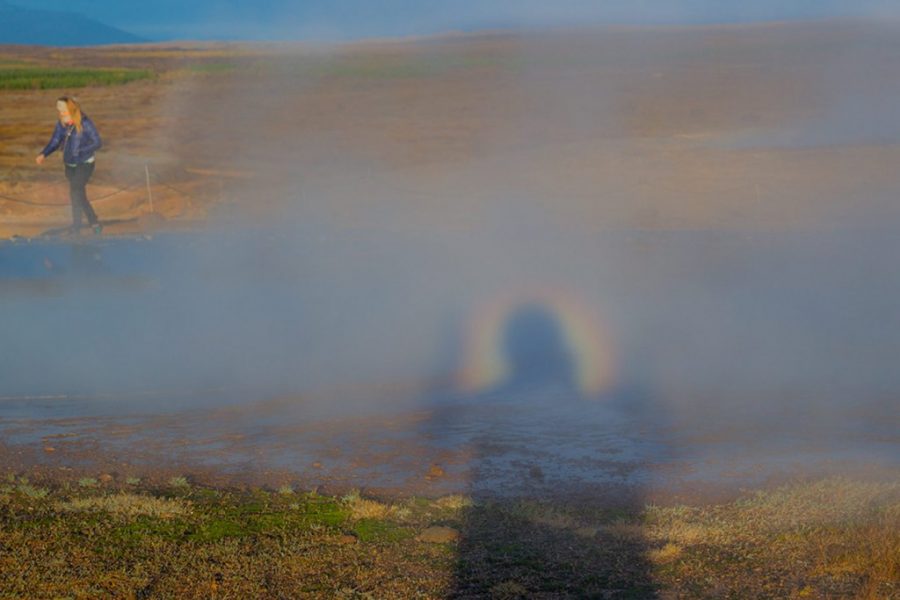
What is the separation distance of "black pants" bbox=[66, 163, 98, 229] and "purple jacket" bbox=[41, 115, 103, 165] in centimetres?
8

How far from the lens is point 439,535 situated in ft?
15.2

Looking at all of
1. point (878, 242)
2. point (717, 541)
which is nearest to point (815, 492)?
point (717, 541)

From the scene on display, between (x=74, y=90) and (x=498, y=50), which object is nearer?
(x=74, y=90)

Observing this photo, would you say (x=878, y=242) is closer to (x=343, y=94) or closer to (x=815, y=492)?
(x=815, y=492)

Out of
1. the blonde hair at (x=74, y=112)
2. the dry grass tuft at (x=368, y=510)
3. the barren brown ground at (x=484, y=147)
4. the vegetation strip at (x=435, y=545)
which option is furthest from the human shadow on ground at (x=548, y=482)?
the barren brown ground at (x=484, y=147)

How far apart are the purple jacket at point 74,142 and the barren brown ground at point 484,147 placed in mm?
1809

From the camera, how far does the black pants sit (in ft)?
40.9

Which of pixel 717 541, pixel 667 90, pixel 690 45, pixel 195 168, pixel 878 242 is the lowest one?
pixel 717 541

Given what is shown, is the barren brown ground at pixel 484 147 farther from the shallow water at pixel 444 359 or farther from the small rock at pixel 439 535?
the small rock at pixel 439 535

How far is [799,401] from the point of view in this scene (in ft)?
23.3

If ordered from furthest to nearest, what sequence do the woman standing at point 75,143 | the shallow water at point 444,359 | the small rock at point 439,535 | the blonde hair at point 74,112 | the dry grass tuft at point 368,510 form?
the woman standing at point 75,143, the blonde hair at point 74,112, the shallow water at point 444,359, the dry grass tuft at point 368,510, the small rock at point 439,535

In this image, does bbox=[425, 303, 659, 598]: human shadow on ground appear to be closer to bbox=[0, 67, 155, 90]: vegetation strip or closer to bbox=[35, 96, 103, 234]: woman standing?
bbox=[35, 96, 103, 234]: woman standing

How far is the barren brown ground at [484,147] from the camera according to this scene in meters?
15.5

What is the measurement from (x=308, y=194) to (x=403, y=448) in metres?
11.1
